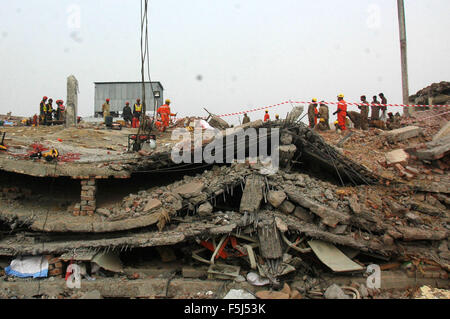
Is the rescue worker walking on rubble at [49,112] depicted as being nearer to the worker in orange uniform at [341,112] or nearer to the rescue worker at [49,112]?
the rescue worker at [49,112]

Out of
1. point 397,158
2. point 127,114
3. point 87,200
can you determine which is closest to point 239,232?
point 87,200

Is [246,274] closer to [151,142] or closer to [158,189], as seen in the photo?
[158,189]

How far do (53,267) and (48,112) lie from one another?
1072 centimetres

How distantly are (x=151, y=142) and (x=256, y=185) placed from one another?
136 inches

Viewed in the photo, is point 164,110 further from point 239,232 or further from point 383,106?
point 383,106

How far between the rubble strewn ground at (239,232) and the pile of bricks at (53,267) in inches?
0.8

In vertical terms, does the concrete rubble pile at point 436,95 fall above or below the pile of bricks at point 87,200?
above

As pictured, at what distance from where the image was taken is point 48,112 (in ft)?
45.5

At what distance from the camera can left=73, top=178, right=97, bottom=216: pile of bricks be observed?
5992 mm

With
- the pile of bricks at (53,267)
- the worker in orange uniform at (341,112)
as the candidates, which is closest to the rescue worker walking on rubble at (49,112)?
the pile of bricks at (53,267)

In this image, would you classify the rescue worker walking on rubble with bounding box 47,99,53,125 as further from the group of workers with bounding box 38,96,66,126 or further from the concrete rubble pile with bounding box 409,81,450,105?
the concrete rubble pile with bounding box 409,81,450,105

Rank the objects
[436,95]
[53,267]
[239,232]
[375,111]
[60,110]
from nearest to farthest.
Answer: [239,232], [53,267], [375,111], [60,110], [436,95]

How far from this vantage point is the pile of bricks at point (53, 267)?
5.52 meters
